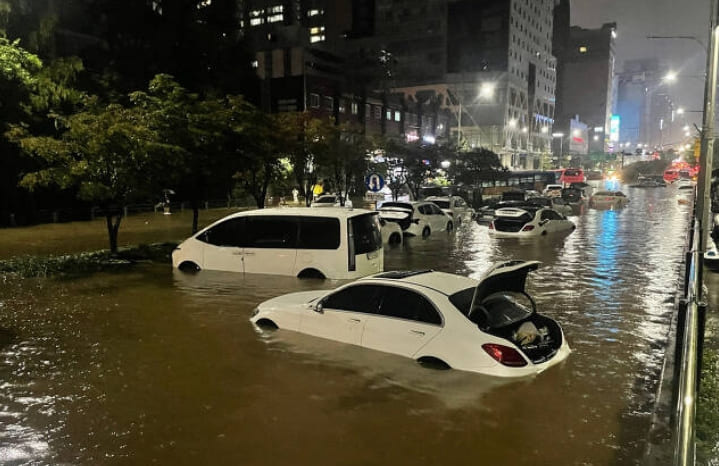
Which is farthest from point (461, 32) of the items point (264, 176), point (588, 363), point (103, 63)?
point (588, 363)

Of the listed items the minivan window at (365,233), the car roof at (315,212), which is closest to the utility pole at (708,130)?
the minivan window at (365,233)

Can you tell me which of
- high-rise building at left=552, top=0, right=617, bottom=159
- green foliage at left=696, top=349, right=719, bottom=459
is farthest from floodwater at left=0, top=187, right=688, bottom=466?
high-rise building at left=552, top=0, right=617, bottom=159

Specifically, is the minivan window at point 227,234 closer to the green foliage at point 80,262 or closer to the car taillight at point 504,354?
the green foliage at point 80,262

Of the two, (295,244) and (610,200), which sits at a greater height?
(295,244)

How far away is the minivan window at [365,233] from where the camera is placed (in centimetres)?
1342

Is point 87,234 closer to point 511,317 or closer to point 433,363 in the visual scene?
point 433,363

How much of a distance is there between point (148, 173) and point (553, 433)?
1381 centimetres

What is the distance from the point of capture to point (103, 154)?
15.6m

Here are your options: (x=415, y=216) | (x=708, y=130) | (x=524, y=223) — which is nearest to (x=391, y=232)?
(x=415, y=216)

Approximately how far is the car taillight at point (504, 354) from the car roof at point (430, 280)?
92cm

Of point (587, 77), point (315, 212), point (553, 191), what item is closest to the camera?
point (315, 212)

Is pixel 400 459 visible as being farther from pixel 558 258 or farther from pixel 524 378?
pixel 558 258

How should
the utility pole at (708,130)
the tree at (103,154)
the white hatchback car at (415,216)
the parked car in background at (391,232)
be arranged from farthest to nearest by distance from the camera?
the white hatchback car at (415,216), the parked car in background at (391,232), the tree at (103,154), the utility pole at (708,130)

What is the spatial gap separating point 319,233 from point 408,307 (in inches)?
233
